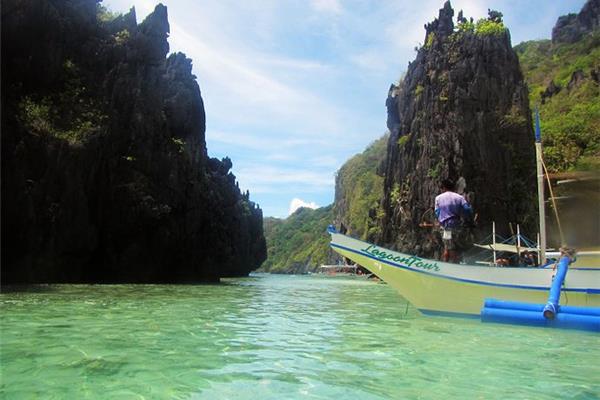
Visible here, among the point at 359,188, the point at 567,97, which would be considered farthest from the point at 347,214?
the point at 567,97

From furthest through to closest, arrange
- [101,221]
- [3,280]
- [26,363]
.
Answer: [101,221], [3,280], [26,363]

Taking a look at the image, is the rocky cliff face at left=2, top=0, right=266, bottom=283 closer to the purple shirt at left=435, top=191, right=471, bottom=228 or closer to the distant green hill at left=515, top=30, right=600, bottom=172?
the purple shirt at left=435, top=191, right=471, bottom=228

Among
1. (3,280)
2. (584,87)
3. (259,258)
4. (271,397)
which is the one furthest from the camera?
(259,258)

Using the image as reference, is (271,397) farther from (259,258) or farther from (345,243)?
(259,258)

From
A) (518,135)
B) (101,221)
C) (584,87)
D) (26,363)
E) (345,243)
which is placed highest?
(584,87)

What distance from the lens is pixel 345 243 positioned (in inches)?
462

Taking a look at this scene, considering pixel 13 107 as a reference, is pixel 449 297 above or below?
below

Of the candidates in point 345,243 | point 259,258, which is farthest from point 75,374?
point 259,258

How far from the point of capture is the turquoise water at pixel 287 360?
4.50m

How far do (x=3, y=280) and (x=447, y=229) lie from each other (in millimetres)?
23589

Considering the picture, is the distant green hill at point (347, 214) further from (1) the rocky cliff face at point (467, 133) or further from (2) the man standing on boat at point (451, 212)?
(2) the man standing on boat at point (451, 212)

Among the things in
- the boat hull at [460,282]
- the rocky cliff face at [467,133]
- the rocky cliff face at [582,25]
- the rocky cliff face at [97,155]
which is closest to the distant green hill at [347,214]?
the rocky cliff face at [467,133]

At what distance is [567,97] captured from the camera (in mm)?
64438

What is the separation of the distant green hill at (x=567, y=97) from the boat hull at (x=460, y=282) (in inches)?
1449
